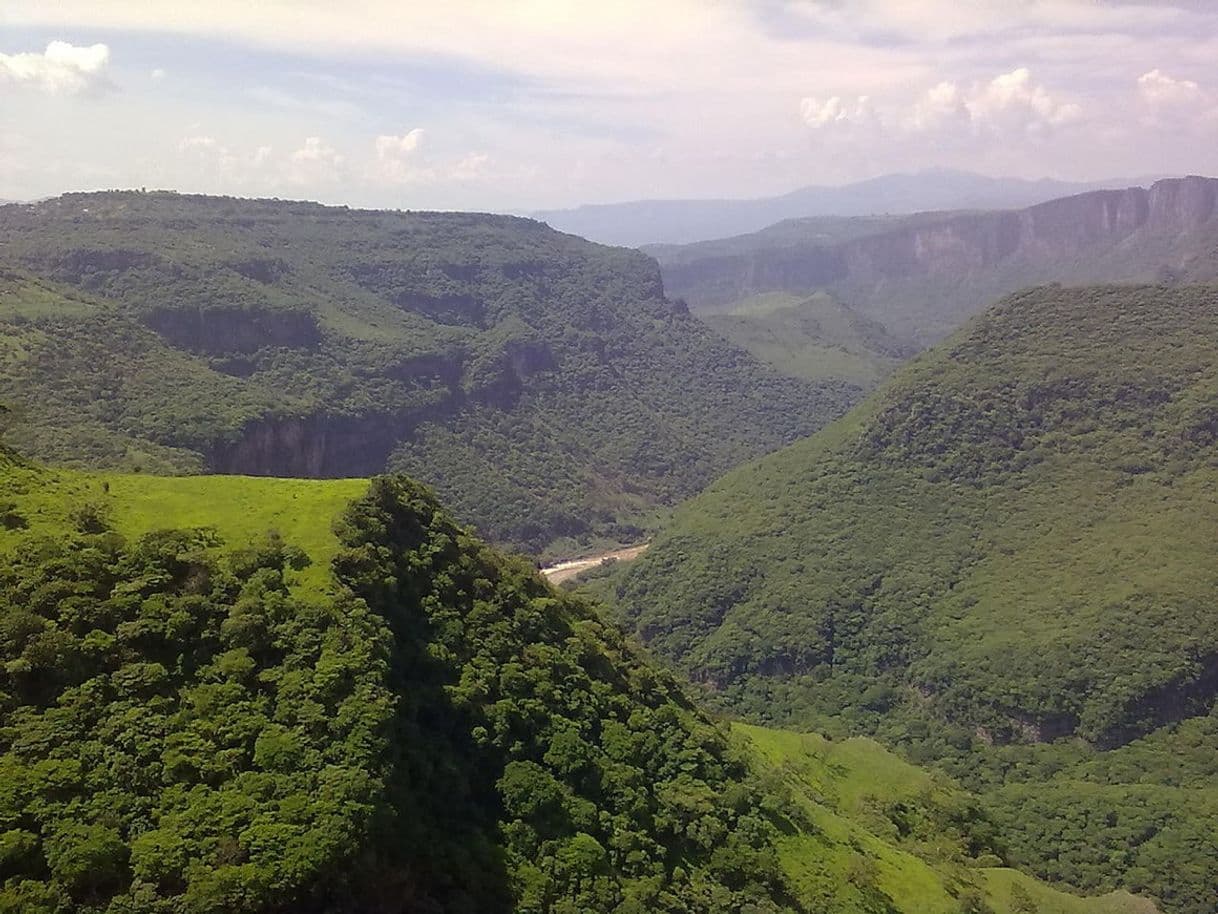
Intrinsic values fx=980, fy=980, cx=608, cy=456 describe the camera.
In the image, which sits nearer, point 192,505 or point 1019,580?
point 192,505

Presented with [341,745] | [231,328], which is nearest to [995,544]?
[341,745]

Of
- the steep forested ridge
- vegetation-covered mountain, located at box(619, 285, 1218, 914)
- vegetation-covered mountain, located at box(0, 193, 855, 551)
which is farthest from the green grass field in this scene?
vegetation-covered mountain, located at box(619, 285, 1218, 914)

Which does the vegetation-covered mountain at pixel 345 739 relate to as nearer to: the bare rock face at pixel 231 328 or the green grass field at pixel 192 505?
the green grass field at pixel 192 505

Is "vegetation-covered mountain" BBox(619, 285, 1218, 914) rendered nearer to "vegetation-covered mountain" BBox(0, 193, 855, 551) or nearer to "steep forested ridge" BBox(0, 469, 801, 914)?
"vegetation-covered mountain" BBox(0, 193, 855, 551)

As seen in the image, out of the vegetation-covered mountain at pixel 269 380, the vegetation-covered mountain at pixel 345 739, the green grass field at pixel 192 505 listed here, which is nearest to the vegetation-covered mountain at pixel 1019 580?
the vegetation-covered mountain at pixel 345 739

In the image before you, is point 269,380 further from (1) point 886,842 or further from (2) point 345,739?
(2) point 345,739

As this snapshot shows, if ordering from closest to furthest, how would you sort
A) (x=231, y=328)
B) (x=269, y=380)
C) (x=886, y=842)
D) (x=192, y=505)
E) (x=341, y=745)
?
1. (x=341, y=745)
2. (x=192, y=505)
3. (x=886, y=842)
4. (x=269, y=380)
5. (x=231, y=328)

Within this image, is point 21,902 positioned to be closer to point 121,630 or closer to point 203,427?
point 121,630

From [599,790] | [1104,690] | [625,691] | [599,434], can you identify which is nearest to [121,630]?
[599,790]
